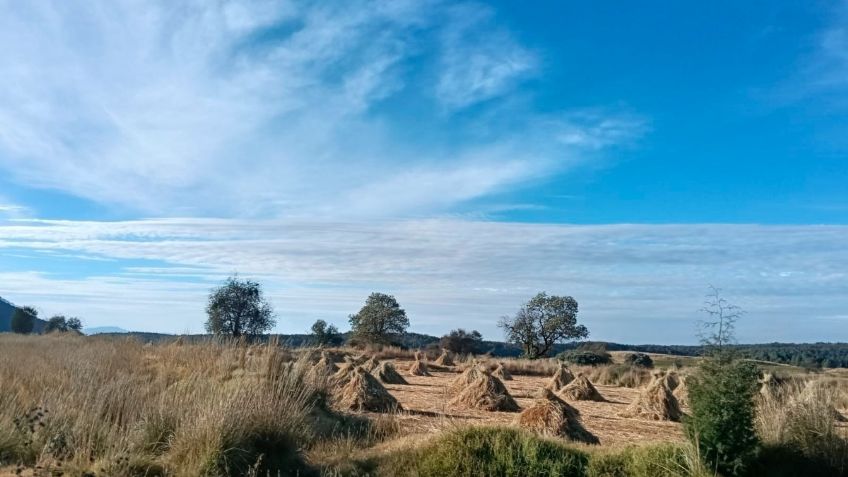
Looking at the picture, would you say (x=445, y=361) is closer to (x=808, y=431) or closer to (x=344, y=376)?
(x=344, y=376)

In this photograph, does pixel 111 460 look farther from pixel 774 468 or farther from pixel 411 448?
pixel 774 468

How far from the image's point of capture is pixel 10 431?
8.89m

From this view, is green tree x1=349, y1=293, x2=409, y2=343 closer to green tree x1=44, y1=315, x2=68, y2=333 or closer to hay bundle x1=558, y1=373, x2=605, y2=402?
green tree x1=44, y1=315, x2=68, y2=333

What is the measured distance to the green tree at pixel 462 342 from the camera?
178ft

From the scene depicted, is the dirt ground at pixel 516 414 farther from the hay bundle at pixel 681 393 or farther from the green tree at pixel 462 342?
the green tree at pixel 462 342

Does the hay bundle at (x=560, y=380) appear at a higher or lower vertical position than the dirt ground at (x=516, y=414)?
higher

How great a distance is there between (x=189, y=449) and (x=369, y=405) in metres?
5.63

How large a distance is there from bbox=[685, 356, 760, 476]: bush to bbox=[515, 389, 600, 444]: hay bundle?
2.03 meters

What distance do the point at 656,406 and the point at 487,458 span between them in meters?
6.47

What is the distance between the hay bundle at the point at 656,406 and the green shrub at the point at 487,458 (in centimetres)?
543

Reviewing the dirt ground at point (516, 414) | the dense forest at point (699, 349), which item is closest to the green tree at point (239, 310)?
the dense forest at point (699, 349)

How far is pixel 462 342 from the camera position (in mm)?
56156

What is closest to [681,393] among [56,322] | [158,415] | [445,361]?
[158,415]

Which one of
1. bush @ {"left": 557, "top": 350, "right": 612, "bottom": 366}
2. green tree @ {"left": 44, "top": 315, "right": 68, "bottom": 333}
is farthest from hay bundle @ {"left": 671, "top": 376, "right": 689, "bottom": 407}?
green tree @ {"left": 44, "top": 315, "right": 68, "bottom": 333}
